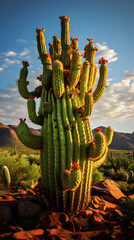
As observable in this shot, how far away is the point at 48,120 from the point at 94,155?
55.2 inches

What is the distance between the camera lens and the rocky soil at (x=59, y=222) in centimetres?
288

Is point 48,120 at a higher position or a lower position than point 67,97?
lower

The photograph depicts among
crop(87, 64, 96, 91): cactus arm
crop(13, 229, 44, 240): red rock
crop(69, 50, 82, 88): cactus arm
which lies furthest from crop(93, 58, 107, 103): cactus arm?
crop(13, 229, 44, 240): red rock

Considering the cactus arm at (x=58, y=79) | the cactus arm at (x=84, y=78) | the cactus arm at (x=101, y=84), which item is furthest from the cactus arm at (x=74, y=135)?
the cactus arm at (x=101, y=84)

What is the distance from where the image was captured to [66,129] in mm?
3932

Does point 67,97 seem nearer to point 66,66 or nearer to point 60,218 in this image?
point 66,66

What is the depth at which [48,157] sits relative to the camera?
3.89 metres

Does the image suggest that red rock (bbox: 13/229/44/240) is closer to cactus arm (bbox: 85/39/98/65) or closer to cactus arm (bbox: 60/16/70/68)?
cactus arm (bbox: 60/16/70/68)

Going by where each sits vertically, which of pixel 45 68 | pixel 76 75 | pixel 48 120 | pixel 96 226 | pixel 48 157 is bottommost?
pixel 96 226

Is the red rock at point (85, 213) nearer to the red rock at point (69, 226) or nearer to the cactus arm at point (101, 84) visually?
the red rock at point (69, 226)

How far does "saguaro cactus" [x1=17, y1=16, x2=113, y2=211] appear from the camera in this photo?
376 centimetres

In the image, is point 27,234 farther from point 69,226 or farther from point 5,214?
point 5,214

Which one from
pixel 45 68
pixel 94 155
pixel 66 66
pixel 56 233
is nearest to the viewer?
pixel 56 233

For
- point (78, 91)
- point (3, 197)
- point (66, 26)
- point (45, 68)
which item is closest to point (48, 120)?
point (78, 91)
